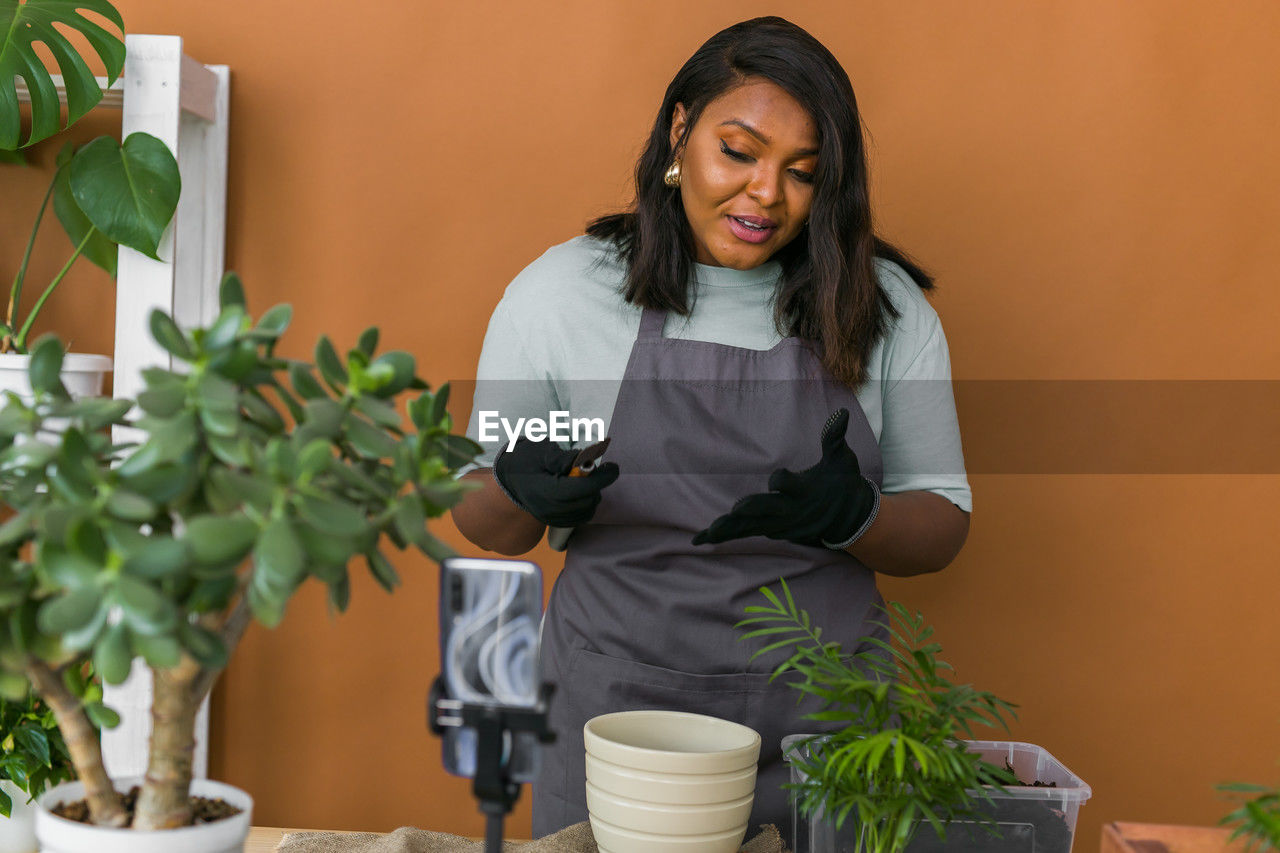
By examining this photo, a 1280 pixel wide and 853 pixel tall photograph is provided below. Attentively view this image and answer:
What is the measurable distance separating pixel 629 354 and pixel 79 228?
993 millimetres

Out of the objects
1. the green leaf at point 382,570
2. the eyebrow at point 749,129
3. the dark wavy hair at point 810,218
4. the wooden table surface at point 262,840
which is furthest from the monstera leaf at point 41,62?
the green leaf at point 382,570

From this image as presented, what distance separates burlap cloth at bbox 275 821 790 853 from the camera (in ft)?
3.27

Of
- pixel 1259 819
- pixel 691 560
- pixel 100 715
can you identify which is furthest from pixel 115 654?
pixel 691 560

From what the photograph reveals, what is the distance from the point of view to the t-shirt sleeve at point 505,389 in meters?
1.54

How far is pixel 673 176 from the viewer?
1576mm

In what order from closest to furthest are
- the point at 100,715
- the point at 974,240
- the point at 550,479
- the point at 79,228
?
the point at 100,715
the point at 550,479
the point at 79,228
the point at 974,240

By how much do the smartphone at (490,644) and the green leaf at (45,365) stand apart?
0.94 ft

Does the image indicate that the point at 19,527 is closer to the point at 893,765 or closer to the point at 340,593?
the point at 340,593

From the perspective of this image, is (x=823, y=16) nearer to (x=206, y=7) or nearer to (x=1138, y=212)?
(x=1138, y=212)

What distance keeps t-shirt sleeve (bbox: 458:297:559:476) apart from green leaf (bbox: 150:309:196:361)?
916 mm

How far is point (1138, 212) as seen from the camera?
6.59ft

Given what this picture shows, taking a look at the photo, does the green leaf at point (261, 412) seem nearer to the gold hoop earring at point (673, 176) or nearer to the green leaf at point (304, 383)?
the green leaf at point (304, 383)

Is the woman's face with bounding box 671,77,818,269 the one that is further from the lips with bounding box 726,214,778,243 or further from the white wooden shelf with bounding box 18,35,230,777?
the white wooden shelf with bounding box 18,35,230,777

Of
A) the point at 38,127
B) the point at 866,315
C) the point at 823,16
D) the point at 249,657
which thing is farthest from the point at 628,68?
the point at 249,657
